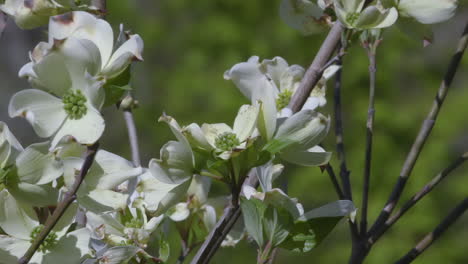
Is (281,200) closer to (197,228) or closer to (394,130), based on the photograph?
(197,228)

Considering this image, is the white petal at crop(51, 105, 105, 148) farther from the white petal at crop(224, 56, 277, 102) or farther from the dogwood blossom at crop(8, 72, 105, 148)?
the white petal at crop(224, 56, 277, 102)

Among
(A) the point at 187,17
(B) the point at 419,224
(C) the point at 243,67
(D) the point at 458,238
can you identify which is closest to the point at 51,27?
(C) the point at 243,67

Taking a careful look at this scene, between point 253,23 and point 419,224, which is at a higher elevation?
point 253,23

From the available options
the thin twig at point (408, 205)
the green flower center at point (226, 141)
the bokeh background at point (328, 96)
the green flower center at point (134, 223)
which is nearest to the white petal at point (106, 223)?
the green flower center at point (134, 223)

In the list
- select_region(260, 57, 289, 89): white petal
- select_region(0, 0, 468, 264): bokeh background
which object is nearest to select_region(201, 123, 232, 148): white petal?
select_region(260, 57, 289, 89): white petal

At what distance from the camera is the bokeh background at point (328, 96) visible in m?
3.00

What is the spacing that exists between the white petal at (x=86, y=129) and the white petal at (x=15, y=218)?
0.16ft

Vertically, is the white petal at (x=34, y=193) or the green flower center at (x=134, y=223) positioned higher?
the white petal at (x=34, y=193)

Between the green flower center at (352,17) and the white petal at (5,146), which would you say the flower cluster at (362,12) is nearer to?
the green flower center at (352,17)

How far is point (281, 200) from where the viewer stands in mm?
407

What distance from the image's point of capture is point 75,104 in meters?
0.41

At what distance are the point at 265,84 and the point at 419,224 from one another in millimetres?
2611

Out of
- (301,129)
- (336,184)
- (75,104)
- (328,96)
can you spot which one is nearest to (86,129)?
(75,104)

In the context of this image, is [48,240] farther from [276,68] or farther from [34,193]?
[276,68]
